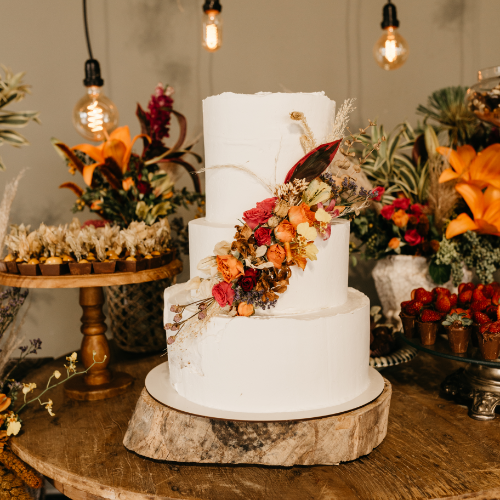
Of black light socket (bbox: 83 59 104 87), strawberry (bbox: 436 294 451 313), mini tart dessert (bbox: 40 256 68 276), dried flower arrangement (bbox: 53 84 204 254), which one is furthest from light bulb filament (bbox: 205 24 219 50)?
strawberry (bbox: 436 294 451 313)

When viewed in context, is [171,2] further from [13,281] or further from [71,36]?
[13,281]

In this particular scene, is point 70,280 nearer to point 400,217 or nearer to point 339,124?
point 339,124

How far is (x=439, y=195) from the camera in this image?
184 centimetres

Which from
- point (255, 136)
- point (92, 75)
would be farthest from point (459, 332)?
point (92, 75)

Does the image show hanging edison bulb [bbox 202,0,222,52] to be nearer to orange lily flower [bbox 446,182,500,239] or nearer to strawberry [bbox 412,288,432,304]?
orange lily flower [bbox 446,182,500,239]

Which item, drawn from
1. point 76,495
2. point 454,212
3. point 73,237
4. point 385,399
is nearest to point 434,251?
point 454,212

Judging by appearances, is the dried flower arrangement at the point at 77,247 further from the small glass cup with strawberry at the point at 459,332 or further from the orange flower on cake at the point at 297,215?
the small glass cup with strawberry at the point at 459,332

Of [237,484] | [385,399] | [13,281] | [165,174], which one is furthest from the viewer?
[165,174]

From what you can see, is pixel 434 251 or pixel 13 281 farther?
pixel 434 251

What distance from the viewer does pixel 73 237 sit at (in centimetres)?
147

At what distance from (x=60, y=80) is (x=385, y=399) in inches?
76.7

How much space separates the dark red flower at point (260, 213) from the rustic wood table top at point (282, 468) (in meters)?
0.56

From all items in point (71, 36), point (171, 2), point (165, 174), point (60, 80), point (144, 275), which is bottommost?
point (144, 275)

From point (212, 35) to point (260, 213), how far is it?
110cm
